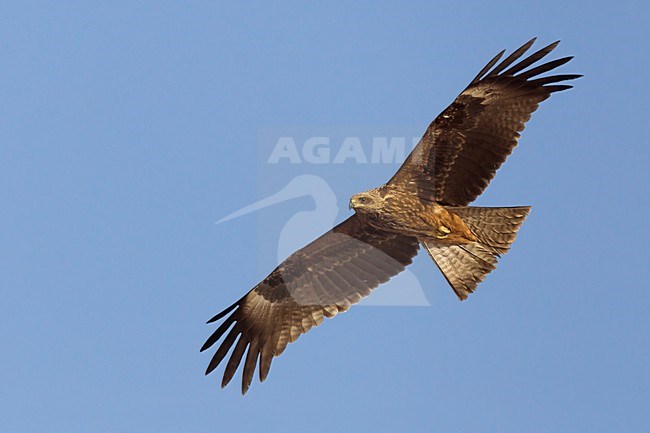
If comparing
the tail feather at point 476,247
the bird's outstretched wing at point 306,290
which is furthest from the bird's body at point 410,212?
the bird's outstretched wing at point 306,290

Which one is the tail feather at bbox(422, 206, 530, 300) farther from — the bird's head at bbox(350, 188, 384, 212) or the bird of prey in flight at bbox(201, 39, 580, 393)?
the bird's head at bbox(350, 188, 384, 212)

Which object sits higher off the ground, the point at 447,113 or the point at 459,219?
the point at 447,113

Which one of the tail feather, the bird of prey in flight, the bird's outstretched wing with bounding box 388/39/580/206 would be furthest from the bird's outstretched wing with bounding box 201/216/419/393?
the bird's outstretched wing with bounding box 388/39/580/206

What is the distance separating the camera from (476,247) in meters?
11.5

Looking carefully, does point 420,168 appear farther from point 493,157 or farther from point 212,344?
point 212,344

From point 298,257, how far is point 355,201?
1404 millimetres

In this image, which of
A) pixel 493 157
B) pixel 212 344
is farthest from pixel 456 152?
pixel 212 344

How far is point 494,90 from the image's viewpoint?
11094 millimetres

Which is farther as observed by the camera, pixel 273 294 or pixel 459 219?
pixel 273 294

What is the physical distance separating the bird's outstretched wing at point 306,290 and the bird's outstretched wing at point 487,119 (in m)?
1.36

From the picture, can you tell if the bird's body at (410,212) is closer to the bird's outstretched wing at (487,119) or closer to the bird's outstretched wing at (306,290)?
the bird's outstretched wing at (487,119)

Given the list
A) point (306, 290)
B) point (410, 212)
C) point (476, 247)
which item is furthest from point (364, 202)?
point (306, 290)

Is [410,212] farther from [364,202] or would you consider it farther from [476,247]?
[476,247]

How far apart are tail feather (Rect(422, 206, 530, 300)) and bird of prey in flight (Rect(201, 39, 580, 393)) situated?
0.04ft
